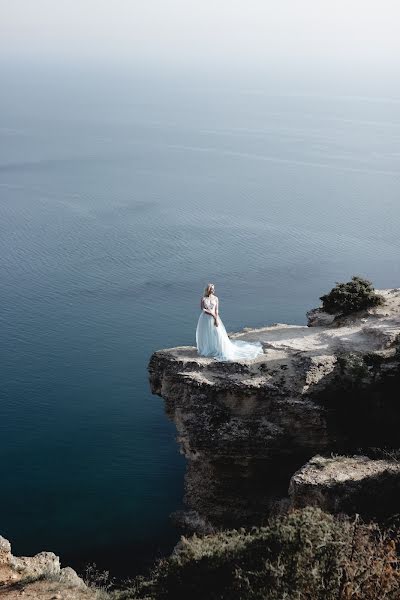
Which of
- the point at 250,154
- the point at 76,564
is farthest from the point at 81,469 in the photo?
the point at 250,154

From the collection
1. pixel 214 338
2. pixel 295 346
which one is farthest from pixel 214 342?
pixel 295 346

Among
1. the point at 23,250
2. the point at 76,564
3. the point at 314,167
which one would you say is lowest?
the point at 76,564

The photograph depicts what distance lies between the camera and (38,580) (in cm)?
1587

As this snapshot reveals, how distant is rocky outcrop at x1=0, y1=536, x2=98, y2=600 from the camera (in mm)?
15070

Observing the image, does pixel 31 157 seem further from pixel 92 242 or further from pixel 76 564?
pixel 76 564

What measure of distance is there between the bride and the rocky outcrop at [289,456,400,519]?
4591mm

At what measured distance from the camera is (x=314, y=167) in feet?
284

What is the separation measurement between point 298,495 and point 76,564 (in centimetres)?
811

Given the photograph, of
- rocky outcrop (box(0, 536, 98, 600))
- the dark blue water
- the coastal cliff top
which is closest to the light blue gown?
the coastal cliff top

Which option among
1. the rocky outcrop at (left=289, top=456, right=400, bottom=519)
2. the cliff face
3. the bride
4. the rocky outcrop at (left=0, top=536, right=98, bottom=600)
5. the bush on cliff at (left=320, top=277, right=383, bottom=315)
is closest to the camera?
the rocky outcrop at (left=0, top=536, right=98, bottom=600)

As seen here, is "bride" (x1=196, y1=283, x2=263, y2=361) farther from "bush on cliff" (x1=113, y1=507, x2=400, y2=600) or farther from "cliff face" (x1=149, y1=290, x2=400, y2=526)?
"bush on cliff" (x1=113, y1=507, x2=400, y2=600)

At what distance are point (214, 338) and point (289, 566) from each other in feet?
31.3

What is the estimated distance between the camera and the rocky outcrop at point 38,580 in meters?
15.1

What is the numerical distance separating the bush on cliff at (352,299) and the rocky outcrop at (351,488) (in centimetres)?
786
